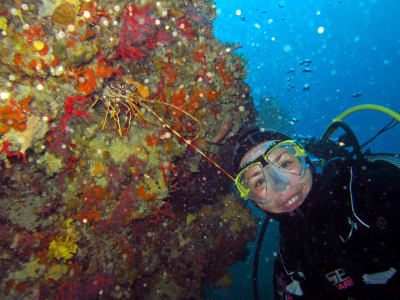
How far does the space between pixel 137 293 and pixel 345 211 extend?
5.24 metres

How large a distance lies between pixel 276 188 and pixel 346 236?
114 centimetres

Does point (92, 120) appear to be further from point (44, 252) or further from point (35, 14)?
point (44, 252)

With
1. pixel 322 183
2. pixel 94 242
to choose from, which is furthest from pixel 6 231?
pixel 322 183

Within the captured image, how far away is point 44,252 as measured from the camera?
404 cm

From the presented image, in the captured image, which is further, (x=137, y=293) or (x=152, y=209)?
(x=137, y=293)

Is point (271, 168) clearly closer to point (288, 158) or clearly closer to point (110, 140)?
point (288, 158)

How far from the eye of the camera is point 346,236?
2.90m

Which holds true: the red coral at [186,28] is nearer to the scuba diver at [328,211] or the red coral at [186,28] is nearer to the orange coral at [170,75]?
the orange coral at [170,75]

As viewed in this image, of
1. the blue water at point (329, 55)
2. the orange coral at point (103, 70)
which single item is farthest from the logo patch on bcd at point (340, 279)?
the blue water at point (329, 55)

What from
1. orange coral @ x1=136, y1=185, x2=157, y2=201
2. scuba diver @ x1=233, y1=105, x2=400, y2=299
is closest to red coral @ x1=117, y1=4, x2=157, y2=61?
orange coral @ x1=136, y1=185, x2=157, y2=201

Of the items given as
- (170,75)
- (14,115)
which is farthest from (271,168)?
(14,115)

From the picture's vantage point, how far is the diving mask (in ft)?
12.2

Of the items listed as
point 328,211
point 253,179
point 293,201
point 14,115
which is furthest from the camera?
point 253,179

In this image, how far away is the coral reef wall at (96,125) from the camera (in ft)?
9.86
